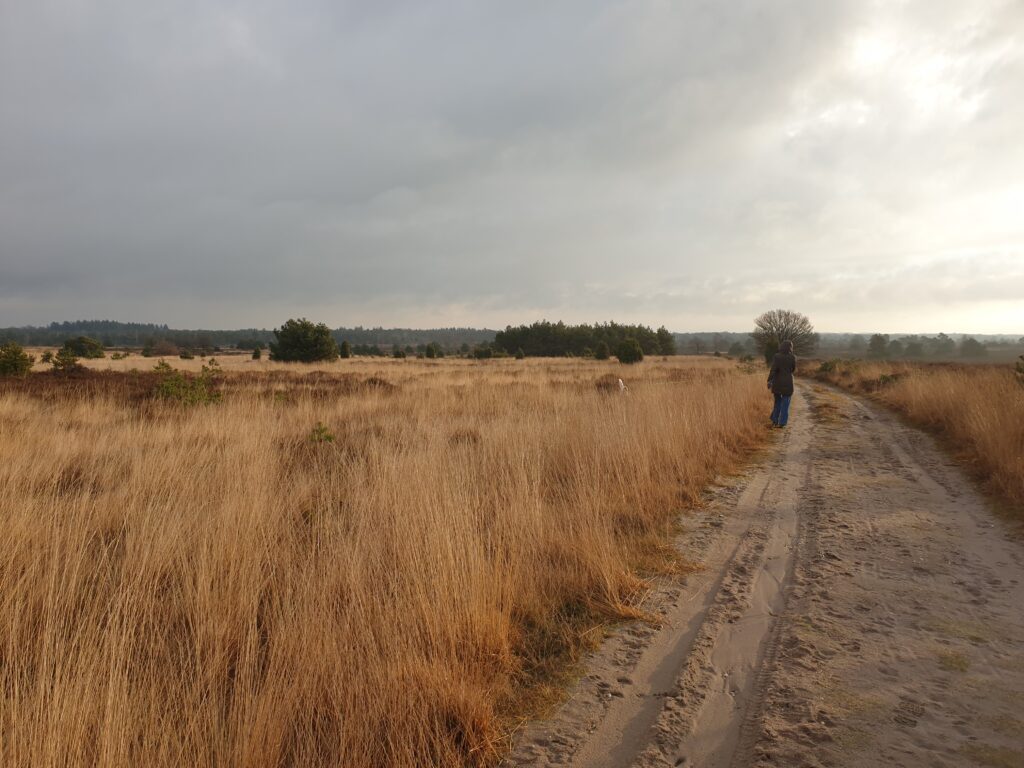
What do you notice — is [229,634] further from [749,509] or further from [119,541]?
[749,509]

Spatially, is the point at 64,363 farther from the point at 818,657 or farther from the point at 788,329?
the point at 788,329

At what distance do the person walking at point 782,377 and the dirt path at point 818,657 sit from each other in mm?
6559

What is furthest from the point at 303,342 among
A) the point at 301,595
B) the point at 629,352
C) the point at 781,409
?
the point at 301,595

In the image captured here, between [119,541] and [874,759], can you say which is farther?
[119,541]

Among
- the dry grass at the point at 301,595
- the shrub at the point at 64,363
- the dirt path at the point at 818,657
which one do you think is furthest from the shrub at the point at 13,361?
the dirt path at the point at 818,657

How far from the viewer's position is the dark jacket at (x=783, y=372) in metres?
11.5

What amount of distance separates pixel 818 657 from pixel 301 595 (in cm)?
305

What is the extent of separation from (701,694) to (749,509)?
11.8 feet

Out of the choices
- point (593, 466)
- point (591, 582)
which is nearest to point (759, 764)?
point (591, 582)

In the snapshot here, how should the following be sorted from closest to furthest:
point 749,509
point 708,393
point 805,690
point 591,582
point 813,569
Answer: point 805,690 < point 591,582 < point 813,569 < point 749,509 < point 708,393

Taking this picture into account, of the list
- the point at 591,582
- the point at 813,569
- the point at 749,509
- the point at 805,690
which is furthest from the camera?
the point at 749,509

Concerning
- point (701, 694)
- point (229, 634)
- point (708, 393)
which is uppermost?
point (708, 393)

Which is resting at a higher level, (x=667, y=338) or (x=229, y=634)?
(x=667, y=338)

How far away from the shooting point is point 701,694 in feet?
8.32
